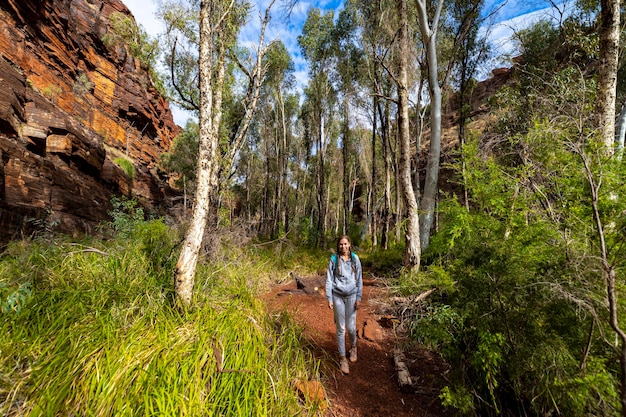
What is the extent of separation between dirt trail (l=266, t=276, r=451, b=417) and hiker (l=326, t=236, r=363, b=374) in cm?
22

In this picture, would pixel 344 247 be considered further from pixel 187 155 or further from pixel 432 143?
pixel 187 155

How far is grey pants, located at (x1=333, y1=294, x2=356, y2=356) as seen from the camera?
3.65 meters

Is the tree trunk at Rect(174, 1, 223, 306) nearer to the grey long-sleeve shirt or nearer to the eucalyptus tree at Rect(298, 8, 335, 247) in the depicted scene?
the grey long-sleeve shirt

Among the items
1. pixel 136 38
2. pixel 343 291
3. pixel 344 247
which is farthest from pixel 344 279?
pixel 136 38

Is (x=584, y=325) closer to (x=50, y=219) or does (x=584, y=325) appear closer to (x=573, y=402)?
(x=573, y=402)

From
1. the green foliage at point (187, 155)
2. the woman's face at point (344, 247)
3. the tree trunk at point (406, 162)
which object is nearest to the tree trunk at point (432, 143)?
the tree trunk at point (406, 162)

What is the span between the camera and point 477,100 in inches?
986

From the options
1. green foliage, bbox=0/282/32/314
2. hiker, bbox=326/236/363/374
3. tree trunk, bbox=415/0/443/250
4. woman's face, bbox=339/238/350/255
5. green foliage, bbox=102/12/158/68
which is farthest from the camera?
tree trunk, bbox=415/0/443/250

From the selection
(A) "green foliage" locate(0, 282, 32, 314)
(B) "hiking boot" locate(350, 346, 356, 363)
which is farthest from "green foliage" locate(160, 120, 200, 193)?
(B) "hiking boot" locate(350, 346, 356, 363)

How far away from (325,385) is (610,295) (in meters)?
2.87

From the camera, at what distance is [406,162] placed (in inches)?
267

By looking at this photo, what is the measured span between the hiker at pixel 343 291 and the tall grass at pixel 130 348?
0.51m

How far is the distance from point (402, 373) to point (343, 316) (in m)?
1.03

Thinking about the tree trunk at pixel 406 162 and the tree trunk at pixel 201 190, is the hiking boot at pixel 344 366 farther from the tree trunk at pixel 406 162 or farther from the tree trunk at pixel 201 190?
the tree trunk at pixel 406 162
